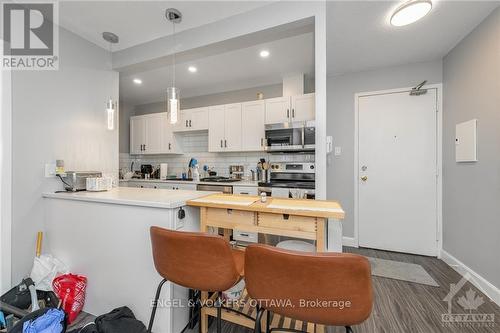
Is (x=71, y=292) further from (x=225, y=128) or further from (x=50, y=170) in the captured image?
(x=225, y=128)

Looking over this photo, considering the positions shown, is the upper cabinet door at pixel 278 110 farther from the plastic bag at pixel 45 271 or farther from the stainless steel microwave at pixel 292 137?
the plastic bag at pixel 45 271

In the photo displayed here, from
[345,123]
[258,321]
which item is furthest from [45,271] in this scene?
[345,123]

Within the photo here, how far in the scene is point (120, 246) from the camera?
1539mm

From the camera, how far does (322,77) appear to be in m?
1.79

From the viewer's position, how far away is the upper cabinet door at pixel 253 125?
3.20m

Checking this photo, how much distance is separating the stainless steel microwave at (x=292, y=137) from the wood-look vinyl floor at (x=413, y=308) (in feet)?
5.68

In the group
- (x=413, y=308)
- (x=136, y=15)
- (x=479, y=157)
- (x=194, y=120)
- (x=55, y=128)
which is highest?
(x=136, y=15)

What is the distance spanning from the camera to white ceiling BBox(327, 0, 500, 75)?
188 centimetres

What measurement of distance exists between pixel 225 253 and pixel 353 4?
2319 mm

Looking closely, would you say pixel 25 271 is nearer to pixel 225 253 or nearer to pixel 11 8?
pixel 225 253

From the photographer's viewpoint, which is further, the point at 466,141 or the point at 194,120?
the point at 194,120

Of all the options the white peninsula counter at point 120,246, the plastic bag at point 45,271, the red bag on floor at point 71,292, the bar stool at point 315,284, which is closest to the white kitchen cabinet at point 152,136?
the white peninsula counter at point 120,246

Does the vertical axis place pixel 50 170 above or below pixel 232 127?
below

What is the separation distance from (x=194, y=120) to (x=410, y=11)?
3102mm
